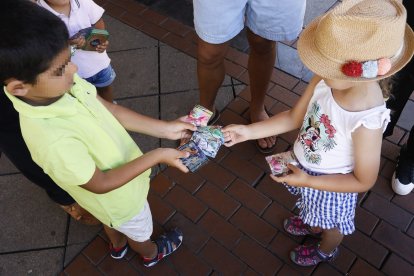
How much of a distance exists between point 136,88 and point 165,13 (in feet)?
3.72

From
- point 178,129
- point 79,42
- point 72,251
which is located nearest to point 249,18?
point 178,129

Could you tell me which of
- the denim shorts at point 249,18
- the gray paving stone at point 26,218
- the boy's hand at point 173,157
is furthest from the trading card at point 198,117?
the gray paving stone at point 26,218

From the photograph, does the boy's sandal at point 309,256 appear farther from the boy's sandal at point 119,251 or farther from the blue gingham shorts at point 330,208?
the boy's sandal at point 119,251

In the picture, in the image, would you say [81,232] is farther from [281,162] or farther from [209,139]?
[281,162]

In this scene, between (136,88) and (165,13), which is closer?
(136,88)

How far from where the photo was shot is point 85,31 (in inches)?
88.3

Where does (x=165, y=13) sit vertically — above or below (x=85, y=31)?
below

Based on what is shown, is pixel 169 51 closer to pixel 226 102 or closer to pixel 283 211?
pixel 226 102

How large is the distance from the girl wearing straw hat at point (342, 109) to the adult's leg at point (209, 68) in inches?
31.8

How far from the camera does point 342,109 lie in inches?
Result: 63.1

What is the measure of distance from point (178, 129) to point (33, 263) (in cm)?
143

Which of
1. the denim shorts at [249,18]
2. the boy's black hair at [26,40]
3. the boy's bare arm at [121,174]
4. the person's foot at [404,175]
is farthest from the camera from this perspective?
the person's foot at [404,175]

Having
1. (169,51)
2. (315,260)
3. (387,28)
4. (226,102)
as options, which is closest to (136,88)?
(169,51)

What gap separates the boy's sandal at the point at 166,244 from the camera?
8.04ft
